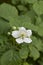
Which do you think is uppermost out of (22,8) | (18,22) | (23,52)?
(18,22)

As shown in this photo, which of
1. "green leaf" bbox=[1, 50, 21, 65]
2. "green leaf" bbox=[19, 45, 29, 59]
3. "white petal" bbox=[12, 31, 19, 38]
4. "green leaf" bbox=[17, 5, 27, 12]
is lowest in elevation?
"green leaf" bbox=[17, 5, 27, 12]

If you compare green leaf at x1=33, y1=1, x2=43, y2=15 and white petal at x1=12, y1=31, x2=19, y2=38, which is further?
green leaf at x1=33, y1=1, x2=43, y2=15

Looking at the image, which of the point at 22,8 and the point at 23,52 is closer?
the point at 23,52

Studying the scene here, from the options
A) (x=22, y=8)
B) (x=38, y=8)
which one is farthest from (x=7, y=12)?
(x=22, y=8)

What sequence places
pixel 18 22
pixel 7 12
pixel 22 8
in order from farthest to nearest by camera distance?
pixel 22 8 < pixel 7 12 < pixel 18 22

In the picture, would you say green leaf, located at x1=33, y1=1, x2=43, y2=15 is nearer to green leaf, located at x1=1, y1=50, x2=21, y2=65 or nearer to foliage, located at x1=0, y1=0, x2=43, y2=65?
foliage, located at x1=0, y1=0, x2=43, y2=65

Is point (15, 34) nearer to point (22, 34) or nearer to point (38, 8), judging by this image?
point (22, 34)

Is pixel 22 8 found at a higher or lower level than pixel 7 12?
lower

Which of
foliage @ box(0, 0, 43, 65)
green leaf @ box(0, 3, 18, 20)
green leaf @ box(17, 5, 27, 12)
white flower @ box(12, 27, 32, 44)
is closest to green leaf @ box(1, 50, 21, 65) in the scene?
foliage @ box(0, 0, 43, 65)

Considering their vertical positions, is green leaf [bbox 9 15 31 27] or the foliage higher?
green leaf [bbox 9 15 31 27]

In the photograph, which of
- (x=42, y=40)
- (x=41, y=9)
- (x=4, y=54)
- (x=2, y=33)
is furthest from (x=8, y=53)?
(x=41, y=9)
